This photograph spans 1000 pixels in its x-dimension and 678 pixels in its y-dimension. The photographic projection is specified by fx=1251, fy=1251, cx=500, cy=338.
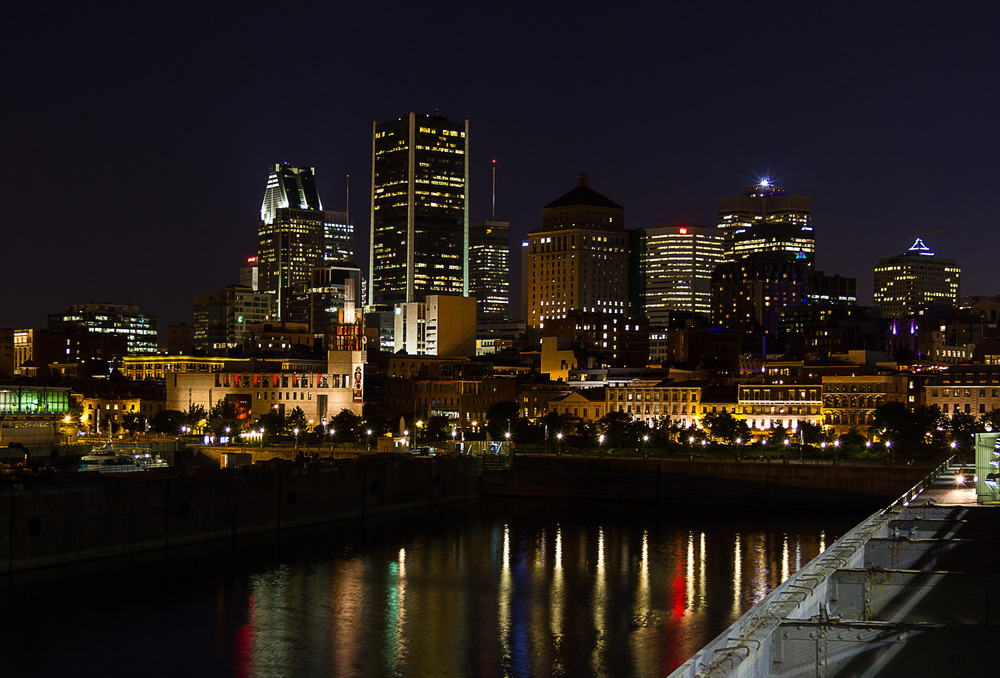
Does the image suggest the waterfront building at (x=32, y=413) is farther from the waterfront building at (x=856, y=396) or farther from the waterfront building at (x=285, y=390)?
the waterfront building at (x=856, y=396)

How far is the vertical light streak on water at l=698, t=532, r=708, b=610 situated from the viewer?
6690 centimetres

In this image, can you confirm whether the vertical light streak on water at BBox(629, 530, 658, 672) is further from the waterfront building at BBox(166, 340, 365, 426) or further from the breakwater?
the waterfront building at BBox(166, 340, 365, 426)

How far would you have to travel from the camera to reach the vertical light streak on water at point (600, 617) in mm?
51812

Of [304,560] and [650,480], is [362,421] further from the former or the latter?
[304,560]

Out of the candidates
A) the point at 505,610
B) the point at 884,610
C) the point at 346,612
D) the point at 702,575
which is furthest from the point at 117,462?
the point at 884,610

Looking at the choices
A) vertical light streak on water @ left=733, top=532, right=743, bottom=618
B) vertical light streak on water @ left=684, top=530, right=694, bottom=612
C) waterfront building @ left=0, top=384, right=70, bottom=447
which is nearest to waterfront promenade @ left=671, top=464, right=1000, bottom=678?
vertical light streak on water @ left=733, top=532, right=743, bottom=618

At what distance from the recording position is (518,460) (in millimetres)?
130875

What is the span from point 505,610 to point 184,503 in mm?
29766

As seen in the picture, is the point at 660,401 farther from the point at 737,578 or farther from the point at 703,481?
the point at 737,578

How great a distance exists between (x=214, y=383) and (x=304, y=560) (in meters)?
119

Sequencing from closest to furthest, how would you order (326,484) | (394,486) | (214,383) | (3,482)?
(3,482) → (326,484) → (394,486) → (214,383)

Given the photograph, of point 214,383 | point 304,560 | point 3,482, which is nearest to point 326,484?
point 304,560

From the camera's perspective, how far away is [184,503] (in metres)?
84.6

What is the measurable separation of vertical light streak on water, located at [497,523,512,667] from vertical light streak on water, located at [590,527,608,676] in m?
3.76
